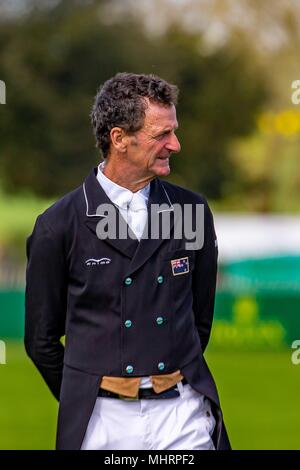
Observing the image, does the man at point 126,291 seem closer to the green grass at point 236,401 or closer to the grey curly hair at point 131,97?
the grey curly hair at point 131,97

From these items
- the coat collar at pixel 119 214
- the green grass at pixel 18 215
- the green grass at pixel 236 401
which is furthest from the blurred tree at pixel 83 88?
the coat collar at pixel 119 214

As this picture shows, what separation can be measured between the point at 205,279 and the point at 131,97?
86 centimetres

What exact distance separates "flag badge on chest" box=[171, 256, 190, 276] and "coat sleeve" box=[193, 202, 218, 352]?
157mm

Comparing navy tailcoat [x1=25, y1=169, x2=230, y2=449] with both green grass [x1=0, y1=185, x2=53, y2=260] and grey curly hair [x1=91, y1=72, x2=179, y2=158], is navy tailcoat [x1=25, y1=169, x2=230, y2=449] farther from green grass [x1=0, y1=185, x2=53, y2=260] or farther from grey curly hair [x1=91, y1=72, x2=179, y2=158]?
green grass [x1=0, y1=185, x2=53, y2=260]

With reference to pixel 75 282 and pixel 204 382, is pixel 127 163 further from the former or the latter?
pixel 204 382

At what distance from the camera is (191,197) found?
4637mm

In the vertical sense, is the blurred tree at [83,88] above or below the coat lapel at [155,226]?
above

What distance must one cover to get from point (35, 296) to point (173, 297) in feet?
1.80

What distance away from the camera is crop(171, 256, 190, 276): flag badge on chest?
14.8ft

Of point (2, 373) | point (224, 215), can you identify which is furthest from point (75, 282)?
point (224, 215)

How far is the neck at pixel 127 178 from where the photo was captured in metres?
4.50

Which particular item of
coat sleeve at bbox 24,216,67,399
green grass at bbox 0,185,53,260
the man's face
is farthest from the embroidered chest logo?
green grass at bbox 0,185,53,260

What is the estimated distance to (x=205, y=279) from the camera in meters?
4.80

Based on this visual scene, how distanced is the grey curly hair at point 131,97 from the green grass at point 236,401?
6.48 m
